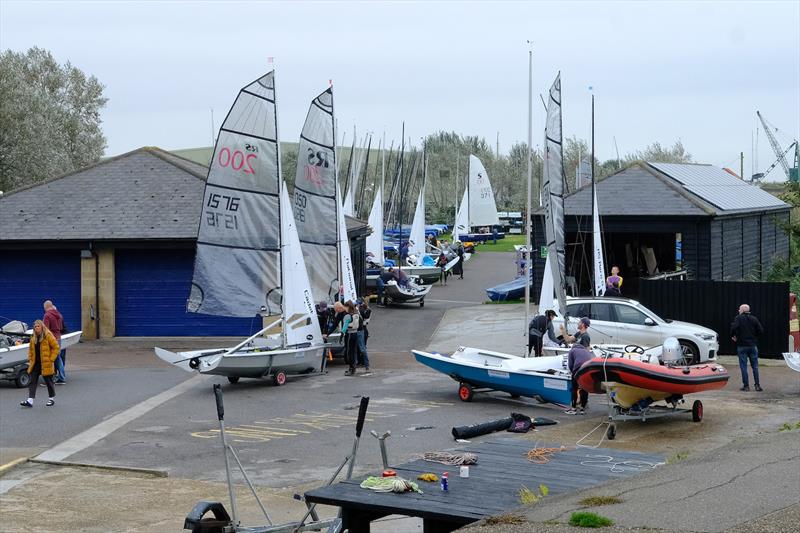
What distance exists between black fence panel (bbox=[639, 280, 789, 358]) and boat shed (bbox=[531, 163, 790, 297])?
11.0 ft

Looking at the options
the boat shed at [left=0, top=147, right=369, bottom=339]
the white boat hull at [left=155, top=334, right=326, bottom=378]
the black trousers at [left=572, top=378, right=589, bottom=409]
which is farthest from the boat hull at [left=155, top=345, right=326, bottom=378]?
the boat shed at [left=0, top=147, right=369, bottom=339]

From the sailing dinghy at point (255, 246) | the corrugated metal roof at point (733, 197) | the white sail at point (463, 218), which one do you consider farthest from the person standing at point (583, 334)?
the white sail at point (463, 218)

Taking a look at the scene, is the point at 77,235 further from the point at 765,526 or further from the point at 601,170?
the point at 601,170

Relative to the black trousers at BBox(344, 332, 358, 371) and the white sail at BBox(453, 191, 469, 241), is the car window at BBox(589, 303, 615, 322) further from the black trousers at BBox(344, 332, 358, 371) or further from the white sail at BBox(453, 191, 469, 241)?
the white sail at BBox(453, 191, 469, 241)

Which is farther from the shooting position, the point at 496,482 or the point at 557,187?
the point at 557,187

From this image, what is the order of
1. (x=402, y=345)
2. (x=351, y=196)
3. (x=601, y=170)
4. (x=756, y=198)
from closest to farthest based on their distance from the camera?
1. (x=402, y=345)
2. (x=756, y=198)
3. (x=351, y=196)
4. (x=601, y=170)

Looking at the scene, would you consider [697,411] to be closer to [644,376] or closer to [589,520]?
[644,376]

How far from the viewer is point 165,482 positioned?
51.5ft

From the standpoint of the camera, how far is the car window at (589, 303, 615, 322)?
89.2 ft

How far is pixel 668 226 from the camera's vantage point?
121 ft

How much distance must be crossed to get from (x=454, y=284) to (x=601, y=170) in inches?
2379

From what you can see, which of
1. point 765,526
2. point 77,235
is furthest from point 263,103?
point 765,526

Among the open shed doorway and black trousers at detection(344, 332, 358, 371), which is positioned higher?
the open shed doorway

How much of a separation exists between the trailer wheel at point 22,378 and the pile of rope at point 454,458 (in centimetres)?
1509
